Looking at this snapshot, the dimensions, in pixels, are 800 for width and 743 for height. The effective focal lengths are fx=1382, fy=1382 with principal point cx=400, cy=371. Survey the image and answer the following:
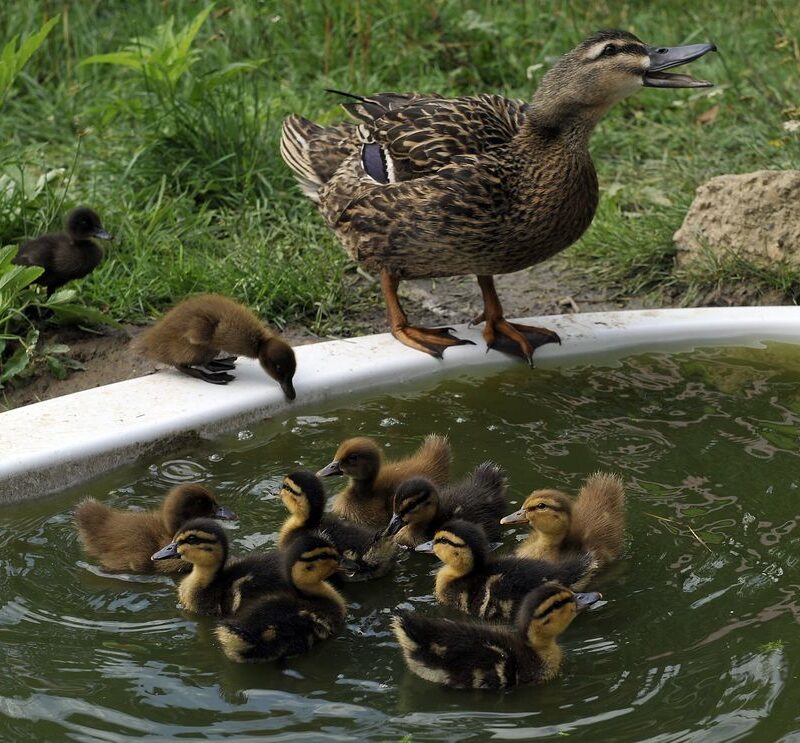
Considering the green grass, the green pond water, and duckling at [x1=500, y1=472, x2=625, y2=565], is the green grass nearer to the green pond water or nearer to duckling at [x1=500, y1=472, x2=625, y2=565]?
the green pond water

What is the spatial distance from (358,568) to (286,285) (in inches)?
105

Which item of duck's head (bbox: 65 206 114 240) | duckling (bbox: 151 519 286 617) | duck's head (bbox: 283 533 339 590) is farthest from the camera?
duck's head (bbox: 65 206 114 240)

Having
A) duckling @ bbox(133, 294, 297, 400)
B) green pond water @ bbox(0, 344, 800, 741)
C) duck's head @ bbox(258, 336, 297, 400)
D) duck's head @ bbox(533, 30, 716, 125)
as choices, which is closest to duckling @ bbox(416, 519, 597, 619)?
green pond water @ bbox(0, 344, 800, 741)

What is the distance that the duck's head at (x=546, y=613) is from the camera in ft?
12.5

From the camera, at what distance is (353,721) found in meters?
3.65

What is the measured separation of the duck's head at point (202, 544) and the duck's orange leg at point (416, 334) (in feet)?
6.49

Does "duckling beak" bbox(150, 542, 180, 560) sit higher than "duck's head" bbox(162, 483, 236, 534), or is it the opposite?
"duck's head" bbox(162, 483, 236, 534)

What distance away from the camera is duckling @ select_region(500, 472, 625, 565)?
4422mm

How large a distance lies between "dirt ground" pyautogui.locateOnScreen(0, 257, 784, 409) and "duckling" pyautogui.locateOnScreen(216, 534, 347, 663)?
2.31m

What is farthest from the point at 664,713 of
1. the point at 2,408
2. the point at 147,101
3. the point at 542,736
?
the point at 147,101

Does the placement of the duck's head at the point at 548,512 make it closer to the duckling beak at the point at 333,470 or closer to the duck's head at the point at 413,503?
the duck's head at the point at 413,503

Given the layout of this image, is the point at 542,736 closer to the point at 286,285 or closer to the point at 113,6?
the point at 286,285

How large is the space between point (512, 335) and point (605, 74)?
1.19 meters

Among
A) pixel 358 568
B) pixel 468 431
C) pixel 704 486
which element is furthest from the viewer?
pixel 468 431
